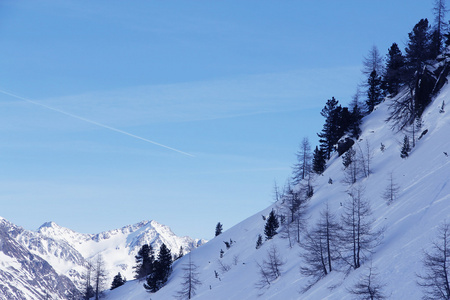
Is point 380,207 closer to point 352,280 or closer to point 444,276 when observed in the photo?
point 352,280

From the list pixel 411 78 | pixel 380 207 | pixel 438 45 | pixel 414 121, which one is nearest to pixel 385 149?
pixel 414 121

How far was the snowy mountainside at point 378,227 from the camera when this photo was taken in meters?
30.8

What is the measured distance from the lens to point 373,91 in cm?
8456

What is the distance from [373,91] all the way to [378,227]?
52761 millimetres

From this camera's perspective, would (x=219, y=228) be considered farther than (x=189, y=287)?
Yes

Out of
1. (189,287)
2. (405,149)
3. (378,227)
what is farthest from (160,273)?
(378,227)

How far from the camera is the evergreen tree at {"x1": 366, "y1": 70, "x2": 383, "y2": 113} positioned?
83.8m

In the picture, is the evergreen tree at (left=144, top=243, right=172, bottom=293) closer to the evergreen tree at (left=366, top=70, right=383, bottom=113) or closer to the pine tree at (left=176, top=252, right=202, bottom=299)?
the pine tree at (left=176, top=252, right=202, bottom=299)

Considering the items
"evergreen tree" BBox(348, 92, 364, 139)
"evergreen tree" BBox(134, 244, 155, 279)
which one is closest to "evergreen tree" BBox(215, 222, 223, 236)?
"evergreen tree" BBox(134, 244, 155, 279)

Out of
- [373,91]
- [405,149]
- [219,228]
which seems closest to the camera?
[405,149]

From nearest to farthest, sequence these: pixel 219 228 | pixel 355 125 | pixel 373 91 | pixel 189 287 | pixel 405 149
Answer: pixel 405 149, pixel 189 287, pixel 355 125, pixel 373 91, pixel 219 228

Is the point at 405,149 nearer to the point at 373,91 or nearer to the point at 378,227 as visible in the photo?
the point at 378,227

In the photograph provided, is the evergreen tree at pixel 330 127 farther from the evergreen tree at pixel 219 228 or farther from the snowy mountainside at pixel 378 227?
the evergreen tree at pixel 219 228

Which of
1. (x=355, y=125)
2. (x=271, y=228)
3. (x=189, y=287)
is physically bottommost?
(x=189, y=287)
